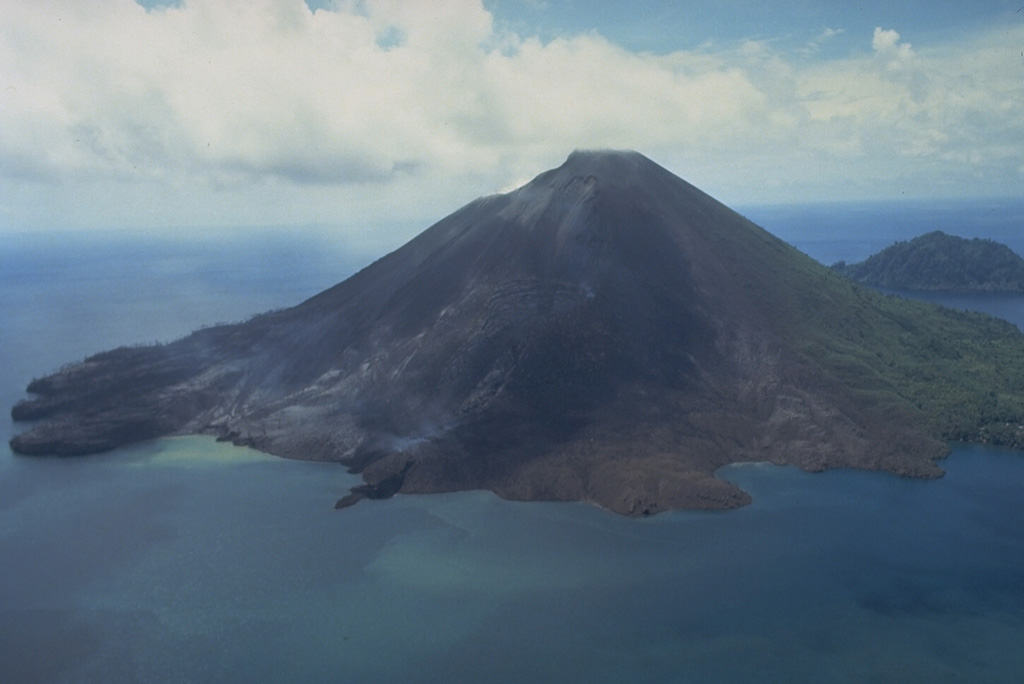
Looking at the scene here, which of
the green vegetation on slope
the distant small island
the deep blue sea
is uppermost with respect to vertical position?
the distant small island

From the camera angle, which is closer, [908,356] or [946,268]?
[908,356]

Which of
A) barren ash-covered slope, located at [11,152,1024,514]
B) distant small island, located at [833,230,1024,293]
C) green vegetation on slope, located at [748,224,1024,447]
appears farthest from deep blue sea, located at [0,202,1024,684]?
distant small island, located at [833,230,1024,293]

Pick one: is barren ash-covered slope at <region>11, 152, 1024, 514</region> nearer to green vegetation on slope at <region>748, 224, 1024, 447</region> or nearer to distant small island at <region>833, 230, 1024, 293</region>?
green vegetation on slope at <region>748, 224, 1024, 447</region>

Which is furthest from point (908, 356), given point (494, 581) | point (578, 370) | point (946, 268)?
point (946, 268)

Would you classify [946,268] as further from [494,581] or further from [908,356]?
[494,581]

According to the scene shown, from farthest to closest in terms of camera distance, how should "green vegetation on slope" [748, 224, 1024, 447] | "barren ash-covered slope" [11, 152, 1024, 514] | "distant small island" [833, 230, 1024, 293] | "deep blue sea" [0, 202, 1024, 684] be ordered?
"distant small island" [833, 230, 1024, 293]
"green vegetation on slope" [748, 224, 1024, 447]
"barren ash-covered slope" [11, 152, 1024, 514]
"deep blue sea" [0, 202, 1024, 684]

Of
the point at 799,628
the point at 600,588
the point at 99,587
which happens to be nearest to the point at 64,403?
the point at 99,587
